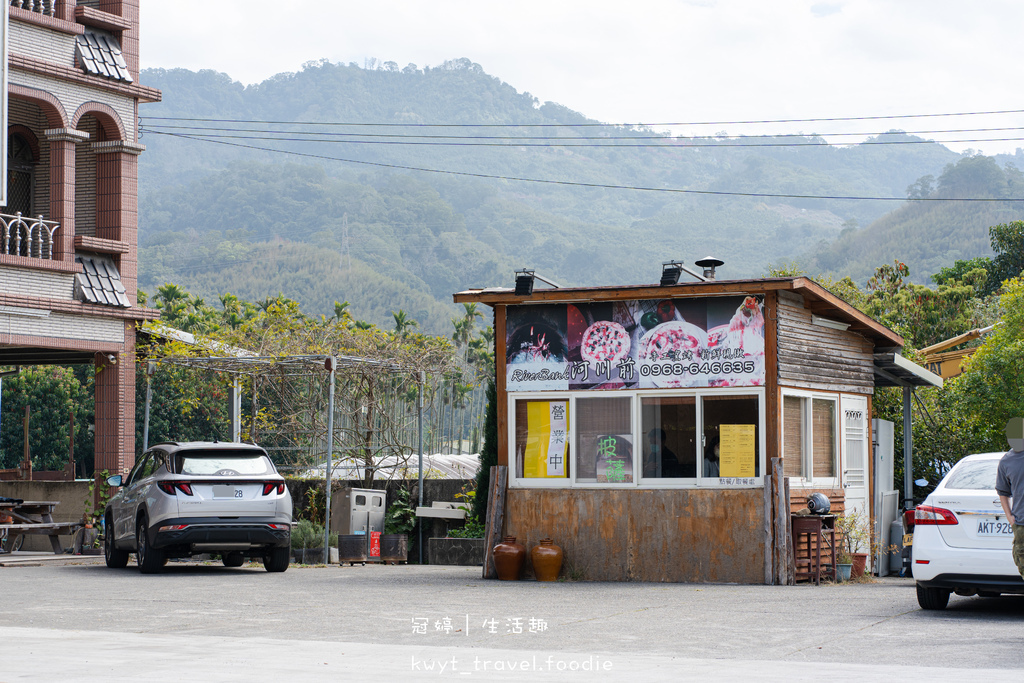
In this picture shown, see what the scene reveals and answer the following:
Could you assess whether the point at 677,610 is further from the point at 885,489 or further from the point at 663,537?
the point at 885,489

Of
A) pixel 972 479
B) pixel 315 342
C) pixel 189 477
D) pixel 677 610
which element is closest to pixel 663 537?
pixel 677 610

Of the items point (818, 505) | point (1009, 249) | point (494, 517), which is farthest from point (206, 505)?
point (1009, 249)

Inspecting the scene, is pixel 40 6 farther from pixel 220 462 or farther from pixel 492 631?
pixel 492 631

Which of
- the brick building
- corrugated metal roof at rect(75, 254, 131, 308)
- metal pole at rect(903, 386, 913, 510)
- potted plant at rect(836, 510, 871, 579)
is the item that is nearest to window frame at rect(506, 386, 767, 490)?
potted plant at rect(836, 510, 871, 579)

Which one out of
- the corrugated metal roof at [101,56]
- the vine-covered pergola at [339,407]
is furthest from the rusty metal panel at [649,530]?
the corrugated metal roof at [101,56]

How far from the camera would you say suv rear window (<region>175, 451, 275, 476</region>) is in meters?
16.3

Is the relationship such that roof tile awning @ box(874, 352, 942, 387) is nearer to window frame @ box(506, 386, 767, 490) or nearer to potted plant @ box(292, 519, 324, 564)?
window frame @ box(506, 386, 767, 490)

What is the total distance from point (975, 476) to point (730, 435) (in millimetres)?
4232

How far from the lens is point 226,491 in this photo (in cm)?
1619

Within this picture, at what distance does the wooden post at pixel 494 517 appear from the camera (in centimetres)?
1620

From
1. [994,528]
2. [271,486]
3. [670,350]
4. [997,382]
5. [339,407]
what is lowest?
[994,528]

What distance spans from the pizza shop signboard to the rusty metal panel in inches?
54.5

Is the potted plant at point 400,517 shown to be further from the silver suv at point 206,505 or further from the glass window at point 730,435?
the glass window at point 730,435

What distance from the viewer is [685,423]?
15656mm
